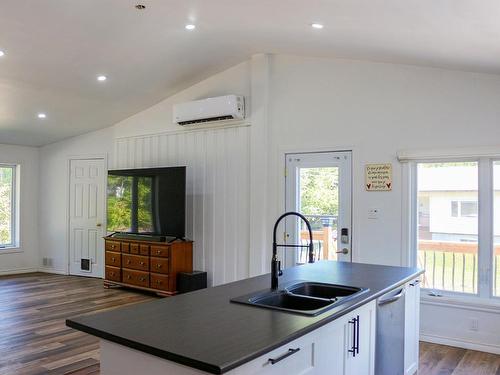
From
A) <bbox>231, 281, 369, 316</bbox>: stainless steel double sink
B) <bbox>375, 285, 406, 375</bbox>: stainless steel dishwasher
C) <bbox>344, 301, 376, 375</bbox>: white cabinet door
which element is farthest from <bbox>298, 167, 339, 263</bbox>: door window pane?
<bbox>344, 301, 376, 375</bbox>: white cabinet door

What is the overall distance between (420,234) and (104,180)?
532cm

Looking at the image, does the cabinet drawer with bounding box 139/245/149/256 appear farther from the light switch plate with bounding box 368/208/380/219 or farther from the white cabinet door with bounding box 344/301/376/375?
the white cabinet door with bounding box 344/301/376/375

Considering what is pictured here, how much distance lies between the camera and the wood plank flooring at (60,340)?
3.71 metres

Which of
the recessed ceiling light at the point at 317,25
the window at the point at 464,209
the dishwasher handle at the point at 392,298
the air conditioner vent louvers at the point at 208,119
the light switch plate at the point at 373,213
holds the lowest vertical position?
the dishwasher handle at the point at 392,298

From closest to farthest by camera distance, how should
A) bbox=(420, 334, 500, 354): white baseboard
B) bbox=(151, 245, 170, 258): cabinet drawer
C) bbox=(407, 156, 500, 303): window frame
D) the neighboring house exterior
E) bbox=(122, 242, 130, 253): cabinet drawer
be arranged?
bbox=(420, 334, 500, 354): white baseboard → bbox=(407, 156, 500, 303): window frame → the neighboring house exterior → bbox=(151, 245, 170, 258): cabinet drawer → bbox=(122, 242, 130, 253): cabinet drawer

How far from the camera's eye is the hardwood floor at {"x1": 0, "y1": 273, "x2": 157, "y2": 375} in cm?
375

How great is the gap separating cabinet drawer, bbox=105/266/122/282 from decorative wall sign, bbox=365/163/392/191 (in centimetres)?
395

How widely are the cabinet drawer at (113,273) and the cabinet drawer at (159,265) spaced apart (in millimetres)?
749

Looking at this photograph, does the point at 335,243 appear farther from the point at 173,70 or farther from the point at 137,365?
the point at 137,365

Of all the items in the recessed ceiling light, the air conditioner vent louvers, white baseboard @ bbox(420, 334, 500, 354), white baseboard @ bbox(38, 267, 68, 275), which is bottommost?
white baseboard @ bbox(38, 267, 68, 275)

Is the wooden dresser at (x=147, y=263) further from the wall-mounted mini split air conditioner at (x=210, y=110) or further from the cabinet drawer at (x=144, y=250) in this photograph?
the wall-mounted mini split air conditioner at (x=210, y=110)

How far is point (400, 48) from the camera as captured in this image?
3.94 meters

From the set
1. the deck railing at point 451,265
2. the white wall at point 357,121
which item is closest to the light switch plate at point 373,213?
the white wall at point 357,121

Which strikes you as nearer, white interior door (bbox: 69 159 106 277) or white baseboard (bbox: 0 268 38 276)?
white interior door (bbox: 69 159 106 277)
